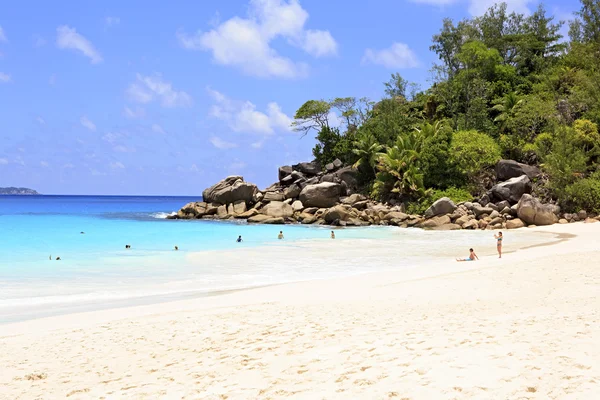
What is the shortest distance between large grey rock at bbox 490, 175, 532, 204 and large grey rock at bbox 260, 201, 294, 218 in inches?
710

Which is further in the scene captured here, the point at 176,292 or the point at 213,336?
the point at 176,292

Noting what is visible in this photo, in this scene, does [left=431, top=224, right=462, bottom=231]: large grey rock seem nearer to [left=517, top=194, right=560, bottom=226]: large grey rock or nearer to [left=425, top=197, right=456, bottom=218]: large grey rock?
[left=425, top=197, right=456, bottom=218]: large grey rock

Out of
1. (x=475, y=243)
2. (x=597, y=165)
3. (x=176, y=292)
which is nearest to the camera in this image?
(x=176, y=292)

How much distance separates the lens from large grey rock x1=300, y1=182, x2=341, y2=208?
4584cm

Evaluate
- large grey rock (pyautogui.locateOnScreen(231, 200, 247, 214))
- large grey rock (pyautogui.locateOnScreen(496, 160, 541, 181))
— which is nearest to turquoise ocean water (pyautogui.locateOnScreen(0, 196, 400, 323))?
large grey rock (pyautogui.locateOnScreen(231, 200, 247, 214))

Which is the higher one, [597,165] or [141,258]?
[597,165]

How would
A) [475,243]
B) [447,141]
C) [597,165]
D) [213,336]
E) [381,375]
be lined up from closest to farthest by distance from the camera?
[381,375], [213,336], [475,243], [597,165], [447,141]

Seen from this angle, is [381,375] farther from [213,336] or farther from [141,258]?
[141,258]

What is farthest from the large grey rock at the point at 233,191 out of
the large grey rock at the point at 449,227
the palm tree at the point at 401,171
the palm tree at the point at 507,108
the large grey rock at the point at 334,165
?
the palm tree at the point at 507,108

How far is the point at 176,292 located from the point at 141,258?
9.08m

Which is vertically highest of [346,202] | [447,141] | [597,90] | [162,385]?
[597,90]

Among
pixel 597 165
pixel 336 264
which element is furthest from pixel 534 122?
pixel 336 264

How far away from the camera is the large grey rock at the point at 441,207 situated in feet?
122

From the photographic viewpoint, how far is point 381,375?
579cm
